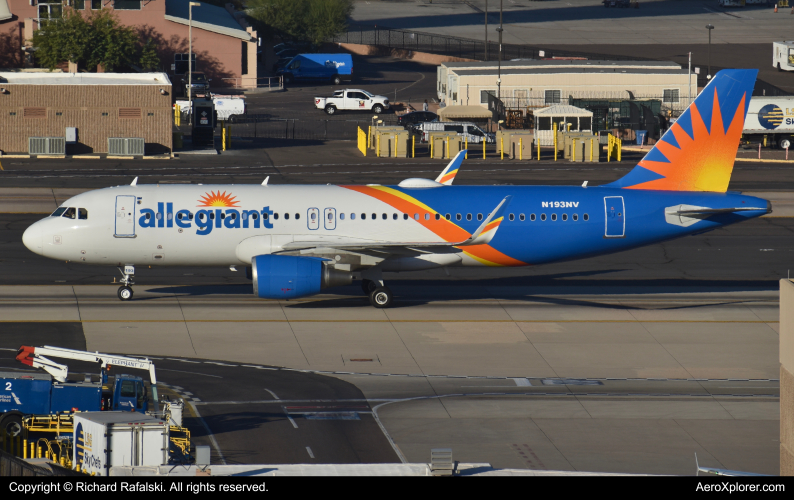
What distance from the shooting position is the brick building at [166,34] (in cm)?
11406

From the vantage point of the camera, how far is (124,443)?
2127 centimetres

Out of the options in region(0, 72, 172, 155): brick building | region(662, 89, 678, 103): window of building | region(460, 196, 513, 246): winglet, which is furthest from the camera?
region(662, 89, 678, 103): window of building

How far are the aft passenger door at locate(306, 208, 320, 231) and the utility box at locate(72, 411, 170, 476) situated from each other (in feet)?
63.5

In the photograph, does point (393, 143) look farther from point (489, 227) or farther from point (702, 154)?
point (489, 227)

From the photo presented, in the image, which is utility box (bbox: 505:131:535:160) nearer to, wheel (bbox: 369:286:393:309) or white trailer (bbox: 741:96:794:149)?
white trailer (bbox: 741:96:794:149)

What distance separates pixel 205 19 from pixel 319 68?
15.0 meters

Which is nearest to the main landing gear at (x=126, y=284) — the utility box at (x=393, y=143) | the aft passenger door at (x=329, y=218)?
the aft passenger door at (x=329, y=218)

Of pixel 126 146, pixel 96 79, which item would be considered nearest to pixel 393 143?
pixel 126 146

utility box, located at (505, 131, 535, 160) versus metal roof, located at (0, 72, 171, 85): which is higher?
metal roof, located at (0, 72, 171, 85)

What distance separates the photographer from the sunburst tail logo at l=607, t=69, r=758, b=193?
4225cm

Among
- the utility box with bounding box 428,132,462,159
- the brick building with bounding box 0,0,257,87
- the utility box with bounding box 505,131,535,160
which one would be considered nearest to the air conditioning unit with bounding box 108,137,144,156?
the utility box with bounding box 428,132,462,159
